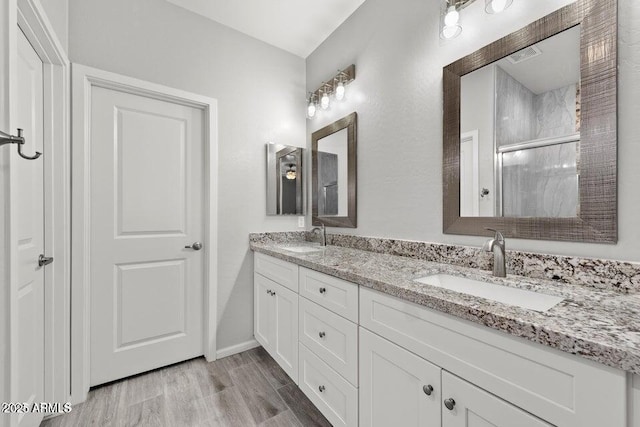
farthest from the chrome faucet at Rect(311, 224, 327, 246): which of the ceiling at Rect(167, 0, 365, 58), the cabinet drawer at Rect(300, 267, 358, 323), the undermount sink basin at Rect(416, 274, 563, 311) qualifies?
the ceiling at Rect(167, 0, 365, 58)

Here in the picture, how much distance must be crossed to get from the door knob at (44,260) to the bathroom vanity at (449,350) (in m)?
1.27

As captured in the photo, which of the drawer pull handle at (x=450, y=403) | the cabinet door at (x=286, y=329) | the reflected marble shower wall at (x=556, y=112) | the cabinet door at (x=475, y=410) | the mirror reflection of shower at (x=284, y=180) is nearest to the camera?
the cabinet door at (x=475, y=410)

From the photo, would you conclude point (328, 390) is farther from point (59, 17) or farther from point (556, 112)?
point (59, 17)

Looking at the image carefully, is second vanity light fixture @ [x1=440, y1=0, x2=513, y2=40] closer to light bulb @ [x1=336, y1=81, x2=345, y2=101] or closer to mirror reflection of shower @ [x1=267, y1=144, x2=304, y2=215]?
light bulb @ [x1=336, y1=81, x2=345, y2=101]

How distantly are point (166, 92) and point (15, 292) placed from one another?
1480mm

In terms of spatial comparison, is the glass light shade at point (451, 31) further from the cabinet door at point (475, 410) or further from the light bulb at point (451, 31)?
the cabinet door at point (475, 410)

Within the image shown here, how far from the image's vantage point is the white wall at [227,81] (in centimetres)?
A: 171

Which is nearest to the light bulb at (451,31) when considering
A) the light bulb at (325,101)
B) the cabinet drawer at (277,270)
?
the light bulb at (325,101)

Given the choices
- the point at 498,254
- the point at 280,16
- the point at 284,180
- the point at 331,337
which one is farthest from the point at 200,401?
the point at 280,16

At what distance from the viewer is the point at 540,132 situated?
1.05 metres

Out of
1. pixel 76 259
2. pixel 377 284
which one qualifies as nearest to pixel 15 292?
pixel 76 259

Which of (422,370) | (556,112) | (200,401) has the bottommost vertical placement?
(200,401)

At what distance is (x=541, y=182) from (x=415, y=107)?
76 centimetres

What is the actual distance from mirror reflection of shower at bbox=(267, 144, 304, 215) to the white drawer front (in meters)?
1.59
